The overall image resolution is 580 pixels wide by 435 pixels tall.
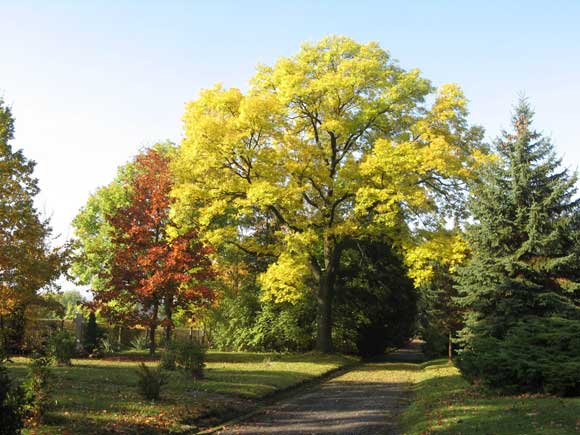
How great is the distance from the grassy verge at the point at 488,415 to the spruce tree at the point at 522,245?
470 cm

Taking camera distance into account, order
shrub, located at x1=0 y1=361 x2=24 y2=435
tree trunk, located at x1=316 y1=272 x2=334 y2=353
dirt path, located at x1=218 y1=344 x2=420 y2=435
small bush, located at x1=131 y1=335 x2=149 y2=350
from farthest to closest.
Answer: small bush, located at x1=131 y1=335 x2=149 y2=350, tree trunk, located at x1=316 y1=272 x2=334 y2=353, dirt path, located at x1=218 y1=344 x2=420 y2=435, shrub, located at x1=0 y1=361 x2=24 y2=435

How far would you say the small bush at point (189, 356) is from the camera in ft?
58.5

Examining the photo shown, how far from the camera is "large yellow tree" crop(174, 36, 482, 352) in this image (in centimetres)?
2572

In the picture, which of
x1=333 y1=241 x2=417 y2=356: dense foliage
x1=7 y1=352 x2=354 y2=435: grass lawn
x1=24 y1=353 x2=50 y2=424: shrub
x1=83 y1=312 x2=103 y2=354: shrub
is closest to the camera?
x1=24 y1=353 x2=50 y2=424: shrub

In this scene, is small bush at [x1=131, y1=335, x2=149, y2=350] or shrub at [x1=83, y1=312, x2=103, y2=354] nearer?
shrub at [x1=83, y1=312, x2=103, y2=354]

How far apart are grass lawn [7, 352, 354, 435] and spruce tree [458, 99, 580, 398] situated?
7857 millimetres

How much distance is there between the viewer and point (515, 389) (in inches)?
582

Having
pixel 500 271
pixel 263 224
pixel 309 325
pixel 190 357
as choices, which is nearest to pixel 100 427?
pixel 190 357

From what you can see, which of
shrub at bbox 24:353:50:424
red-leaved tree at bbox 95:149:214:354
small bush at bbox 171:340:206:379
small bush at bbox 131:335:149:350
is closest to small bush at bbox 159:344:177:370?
small bush at bbox 171:340:206:379

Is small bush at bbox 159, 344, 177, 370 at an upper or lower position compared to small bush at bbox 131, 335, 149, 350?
upper

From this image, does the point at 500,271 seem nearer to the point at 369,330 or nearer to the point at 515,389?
the point at 515,389

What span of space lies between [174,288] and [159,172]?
666cm

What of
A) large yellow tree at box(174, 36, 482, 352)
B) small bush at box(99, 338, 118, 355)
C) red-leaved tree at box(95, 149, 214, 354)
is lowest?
small bush at box(99, 338, 118, 355)

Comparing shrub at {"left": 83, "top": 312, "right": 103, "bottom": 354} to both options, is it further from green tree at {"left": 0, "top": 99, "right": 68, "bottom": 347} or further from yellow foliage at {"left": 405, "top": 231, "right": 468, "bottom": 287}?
yellow foliage at {"left": 405, "top": 231, "right": 468, "bottom": 287}
